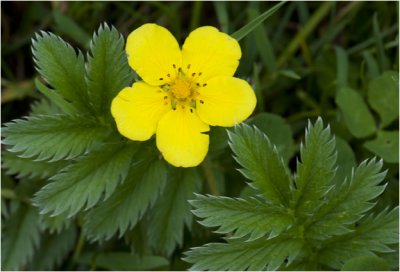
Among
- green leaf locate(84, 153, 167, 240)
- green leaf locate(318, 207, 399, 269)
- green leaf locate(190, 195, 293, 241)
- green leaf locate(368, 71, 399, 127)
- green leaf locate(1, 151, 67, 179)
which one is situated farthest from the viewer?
green leaf locate(368, 71, 399, 127)

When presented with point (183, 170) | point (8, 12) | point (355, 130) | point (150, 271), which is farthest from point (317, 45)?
point (8, 12)

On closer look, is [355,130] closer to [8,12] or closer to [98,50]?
[98,50]

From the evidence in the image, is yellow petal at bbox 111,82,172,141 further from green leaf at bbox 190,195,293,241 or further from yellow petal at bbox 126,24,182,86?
green leaf at bbox 190,195,293,241

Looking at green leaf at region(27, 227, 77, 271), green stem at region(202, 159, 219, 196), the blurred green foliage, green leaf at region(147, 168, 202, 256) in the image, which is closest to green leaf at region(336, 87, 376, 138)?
the blurred green foliage

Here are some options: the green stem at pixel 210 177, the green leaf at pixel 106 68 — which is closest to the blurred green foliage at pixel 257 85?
the green stem at pixel 210 177

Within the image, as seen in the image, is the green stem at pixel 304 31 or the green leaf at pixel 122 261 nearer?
the green leaf at pixel 122 261

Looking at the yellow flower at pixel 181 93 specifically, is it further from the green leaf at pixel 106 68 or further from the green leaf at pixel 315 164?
the green leaf at pixel 315 164
